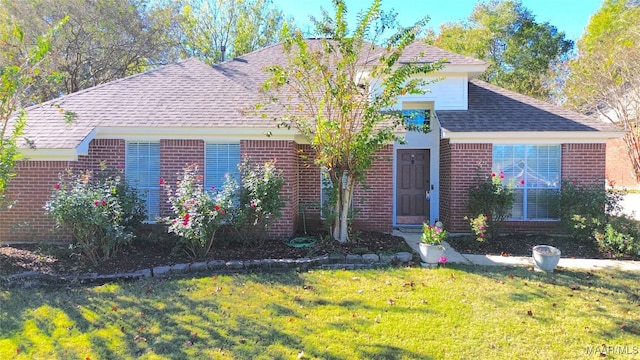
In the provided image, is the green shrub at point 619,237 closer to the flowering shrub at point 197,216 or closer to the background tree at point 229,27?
the flowering shrub at point 197,216

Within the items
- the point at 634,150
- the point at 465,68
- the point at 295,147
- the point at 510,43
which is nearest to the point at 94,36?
the point at 295,147

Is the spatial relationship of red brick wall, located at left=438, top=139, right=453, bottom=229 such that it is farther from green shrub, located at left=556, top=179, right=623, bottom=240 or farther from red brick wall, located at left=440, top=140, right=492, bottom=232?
green shrub, located at left=556, top=179, right=623, bottom=240

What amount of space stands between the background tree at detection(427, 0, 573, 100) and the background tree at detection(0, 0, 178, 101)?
1752 centimetres

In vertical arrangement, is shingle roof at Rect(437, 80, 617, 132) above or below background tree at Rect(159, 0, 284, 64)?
below

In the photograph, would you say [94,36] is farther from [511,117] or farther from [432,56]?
[511,117]

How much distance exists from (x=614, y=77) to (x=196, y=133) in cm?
2253

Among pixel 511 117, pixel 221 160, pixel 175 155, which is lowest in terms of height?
pixel 221 160

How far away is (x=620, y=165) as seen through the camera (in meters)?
24.3

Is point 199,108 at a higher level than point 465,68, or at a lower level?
lower

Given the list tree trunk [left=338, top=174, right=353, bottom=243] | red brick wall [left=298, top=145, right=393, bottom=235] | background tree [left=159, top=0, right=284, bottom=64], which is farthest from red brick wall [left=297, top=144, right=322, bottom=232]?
background tree [left=159, top=0, right=284, bottom=64]

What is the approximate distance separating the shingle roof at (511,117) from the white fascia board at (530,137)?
0.12 meters

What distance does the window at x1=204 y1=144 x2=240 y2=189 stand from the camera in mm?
9203

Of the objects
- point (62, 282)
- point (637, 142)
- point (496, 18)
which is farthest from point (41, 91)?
point (637, 142)

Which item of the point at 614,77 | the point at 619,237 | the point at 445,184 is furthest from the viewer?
the point at 614,77
